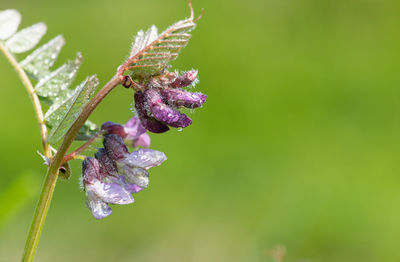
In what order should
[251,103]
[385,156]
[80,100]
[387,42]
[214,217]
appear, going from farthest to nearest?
[387,42]
[251,103]
[385,156]
[214,217]
[80,100]

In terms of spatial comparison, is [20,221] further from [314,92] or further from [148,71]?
[148,71]

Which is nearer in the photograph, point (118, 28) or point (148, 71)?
point (148, 71)

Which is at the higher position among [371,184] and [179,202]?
[371,184]

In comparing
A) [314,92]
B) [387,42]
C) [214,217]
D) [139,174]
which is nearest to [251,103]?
[314,92]

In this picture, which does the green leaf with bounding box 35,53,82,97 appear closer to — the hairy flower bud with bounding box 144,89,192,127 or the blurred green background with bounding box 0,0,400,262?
the hairy flower bud with bounding box 144,89,192,127

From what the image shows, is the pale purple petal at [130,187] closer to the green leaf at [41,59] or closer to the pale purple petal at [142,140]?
the pale purple petal at [142,140]

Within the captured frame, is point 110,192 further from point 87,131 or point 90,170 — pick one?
point 87,131

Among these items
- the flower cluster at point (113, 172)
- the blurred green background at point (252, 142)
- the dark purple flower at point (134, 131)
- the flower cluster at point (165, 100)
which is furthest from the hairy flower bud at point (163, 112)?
the blurred green background at point (252, 142)
